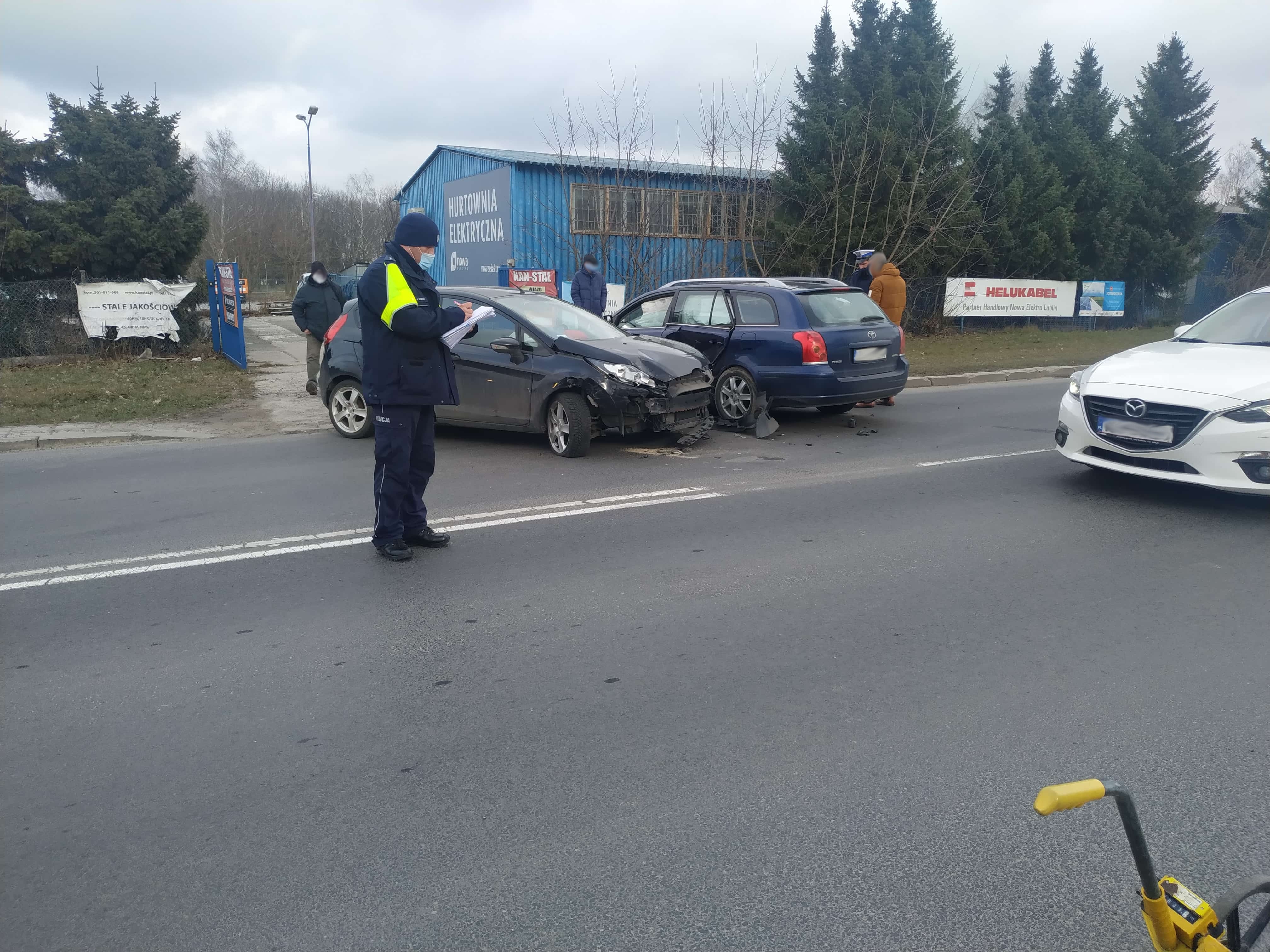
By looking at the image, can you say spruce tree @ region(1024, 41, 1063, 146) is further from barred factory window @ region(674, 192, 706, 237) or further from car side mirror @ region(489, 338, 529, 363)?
car side mirror @ region(489, 338, 529, 363)

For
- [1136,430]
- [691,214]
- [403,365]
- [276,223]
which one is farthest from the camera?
[276,223]

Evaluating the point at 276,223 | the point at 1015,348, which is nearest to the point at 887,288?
the point at 1015,348

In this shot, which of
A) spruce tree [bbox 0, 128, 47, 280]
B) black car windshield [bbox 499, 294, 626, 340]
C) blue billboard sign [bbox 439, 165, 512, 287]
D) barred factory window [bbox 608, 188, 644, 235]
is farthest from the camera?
blue billboard sign [bbox 439, 165, 512, 287]

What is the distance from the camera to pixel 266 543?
650cm

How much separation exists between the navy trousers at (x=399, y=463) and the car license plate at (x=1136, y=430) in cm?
483

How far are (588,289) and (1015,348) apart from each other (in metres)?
11.7

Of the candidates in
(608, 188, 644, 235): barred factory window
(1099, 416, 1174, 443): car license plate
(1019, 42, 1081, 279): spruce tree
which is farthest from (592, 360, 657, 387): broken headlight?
(1019, 42, 1081, 279): spruce tree

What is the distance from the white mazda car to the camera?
666 centimetres

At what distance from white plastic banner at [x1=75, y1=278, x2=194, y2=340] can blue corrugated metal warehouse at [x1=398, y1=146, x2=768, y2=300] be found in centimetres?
698

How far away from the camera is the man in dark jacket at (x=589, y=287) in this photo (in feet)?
48.7

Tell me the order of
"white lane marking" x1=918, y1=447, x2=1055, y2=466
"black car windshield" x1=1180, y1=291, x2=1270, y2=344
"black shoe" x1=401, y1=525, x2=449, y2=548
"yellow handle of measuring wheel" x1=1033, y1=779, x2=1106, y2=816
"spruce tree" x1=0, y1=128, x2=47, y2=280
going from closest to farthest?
"yellow handle of measuring wheel" x1=1033, y1=779, x2=1106, y2=816 < "black shoe" x1=401, y1=525, x2=449, y2=548 < "black car windshield" x1=1180, y1=291, x2=1270, y2=344 < "white lane marking" x1=918, y1=447, x2=1055, y2=466 < "spruce tree" x1=0, y1=128, x2=47, y2=280

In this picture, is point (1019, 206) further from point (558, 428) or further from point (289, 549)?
point (289, 549)

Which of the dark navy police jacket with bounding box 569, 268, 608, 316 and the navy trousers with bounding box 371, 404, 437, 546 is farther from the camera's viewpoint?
the dark navy police jacket with bounding box 569, 268, 608, 316

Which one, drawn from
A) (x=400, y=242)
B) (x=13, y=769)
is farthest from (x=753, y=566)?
(x=13, y=769)
